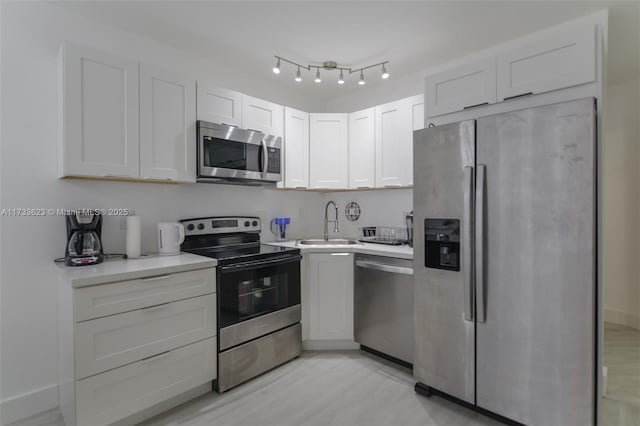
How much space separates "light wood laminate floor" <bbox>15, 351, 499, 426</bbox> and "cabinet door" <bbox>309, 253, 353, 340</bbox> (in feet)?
1.09

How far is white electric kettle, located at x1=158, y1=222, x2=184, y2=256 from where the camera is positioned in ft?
7.80

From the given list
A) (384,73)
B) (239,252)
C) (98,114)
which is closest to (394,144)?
(384,73)

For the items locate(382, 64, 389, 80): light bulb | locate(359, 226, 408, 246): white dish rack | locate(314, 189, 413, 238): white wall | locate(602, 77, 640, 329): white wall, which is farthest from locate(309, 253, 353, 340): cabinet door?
locate(602, 77, 640, 329): white wall

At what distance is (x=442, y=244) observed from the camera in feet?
6.79

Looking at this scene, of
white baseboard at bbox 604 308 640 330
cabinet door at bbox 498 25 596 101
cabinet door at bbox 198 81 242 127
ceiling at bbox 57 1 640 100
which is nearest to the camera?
cabinet door at bbox 498 25 596 101

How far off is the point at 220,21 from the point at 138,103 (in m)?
0.82

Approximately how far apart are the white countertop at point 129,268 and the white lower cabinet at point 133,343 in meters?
0.03

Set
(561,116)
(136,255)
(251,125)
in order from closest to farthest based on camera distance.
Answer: (561,116), (136,255), (251,125)

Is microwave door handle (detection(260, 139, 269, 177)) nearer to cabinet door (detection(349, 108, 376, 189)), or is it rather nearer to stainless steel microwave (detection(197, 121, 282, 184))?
stainless steel microwave (detection(197, 121, 282, 184))

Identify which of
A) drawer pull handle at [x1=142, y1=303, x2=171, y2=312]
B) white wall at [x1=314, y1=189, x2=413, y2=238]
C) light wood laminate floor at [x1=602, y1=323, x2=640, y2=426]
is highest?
white wall at [x1=314, y1=189, x2=413, y2=238]

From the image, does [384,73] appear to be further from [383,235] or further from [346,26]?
[383,235]

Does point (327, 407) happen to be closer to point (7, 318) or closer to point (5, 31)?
point (7, 318)

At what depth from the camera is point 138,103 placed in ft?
7.09

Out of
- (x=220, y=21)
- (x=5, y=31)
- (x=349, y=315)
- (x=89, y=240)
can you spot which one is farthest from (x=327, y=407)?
(x=5, y=31)
